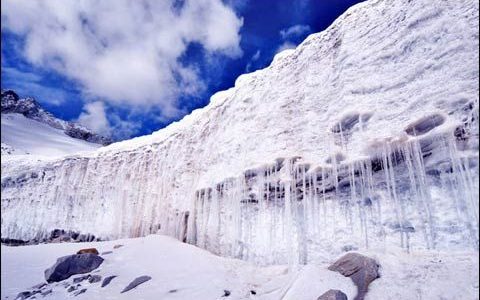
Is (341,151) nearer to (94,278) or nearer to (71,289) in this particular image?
(94,278)

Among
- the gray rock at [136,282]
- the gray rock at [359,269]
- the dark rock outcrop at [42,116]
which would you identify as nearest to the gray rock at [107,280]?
the gray rock at [136,282]

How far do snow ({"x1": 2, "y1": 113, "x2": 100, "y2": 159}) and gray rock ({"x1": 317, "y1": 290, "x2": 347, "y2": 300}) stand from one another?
3117 centimetres

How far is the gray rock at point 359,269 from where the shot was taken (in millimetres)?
8413

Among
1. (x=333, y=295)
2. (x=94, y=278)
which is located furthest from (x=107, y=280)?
(x=333, y=295)

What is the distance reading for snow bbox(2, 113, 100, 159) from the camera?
33.8m

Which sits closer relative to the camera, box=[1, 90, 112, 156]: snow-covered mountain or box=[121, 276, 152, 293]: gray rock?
box=[121, 276, 152, 293]: gray rock

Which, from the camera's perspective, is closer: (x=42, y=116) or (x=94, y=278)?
(x=94, y=278)

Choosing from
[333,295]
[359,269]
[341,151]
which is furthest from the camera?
[341,151]

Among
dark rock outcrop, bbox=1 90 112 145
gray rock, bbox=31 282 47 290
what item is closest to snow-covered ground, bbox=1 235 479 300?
gray rock, bbox=31 282 47 290

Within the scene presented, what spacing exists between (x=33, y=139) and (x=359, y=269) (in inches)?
1505

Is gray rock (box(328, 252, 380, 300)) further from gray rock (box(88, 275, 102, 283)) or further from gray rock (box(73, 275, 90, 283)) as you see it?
gray rock (box(73, 275, 90, 283))

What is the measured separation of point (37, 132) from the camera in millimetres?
39688

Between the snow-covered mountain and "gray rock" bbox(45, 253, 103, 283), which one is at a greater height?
the snow-covered mountain

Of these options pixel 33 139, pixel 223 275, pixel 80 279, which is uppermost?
pixel 33 139
